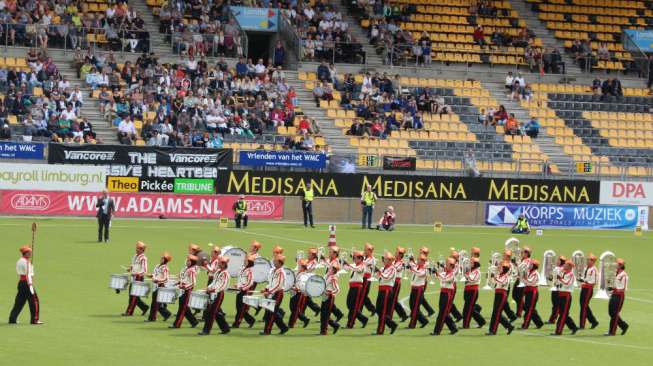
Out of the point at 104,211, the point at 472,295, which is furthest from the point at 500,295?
the point at 104,211

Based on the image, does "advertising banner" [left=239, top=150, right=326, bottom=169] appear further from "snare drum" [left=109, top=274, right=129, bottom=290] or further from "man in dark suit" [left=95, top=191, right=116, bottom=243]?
"snare drum" [left=109, top=274, right=129, bottom=290]

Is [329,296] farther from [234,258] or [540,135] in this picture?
[540,135]

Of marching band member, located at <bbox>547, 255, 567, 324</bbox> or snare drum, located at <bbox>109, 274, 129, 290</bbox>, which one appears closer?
snare drum, located at <bbox>109, 274, 129, 290</bbox>

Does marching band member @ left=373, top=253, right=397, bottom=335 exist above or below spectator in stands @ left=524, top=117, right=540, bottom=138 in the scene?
below

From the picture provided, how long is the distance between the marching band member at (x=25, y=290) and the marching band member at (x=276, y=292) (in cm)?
449

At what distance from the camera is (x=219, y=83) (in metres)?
56.8

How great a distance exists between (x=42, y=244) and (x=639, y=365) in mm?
21933

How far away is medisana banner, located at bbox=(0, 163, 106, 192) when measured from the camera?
48969 mm

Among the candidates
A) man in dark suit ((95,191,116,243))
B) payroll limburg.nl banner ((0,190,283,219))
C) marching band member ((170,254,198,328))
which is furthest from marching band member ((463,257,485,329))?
payroll limburg.nl banner ((0,190,283,219))

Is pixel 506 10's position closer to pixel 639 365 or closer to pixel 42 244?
pixel 42 244

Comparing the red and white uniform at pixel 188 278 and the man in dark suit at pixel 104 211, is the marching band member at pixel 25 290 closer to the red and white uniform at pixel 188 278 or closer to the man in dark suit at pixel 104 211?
the red and white uniform at pixel 188 278

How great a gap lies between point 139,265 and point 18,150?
23.5 meters

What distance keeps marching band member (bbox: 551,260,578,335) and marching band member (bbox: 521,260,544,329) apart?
576mm

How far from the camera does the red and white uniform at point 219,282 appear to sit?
2534 centimetres
